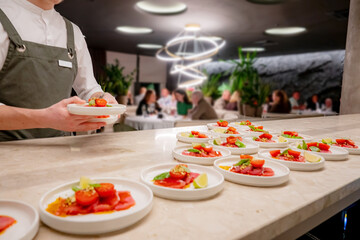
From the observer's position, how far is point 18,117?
128 cm

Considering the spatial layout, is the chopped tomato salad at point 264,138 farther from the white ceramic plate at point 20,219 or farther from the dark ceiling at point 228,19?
the dark ceiling at point 228,19

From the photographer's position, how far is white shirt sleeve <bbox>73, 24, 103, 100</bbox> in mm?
1901

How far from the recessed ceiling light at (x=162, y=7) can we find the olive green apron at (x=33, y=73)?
4.37m

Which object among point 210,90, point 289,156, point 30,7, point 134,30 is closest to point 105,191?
point 289,156

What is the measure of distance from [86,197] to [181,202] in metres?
0.29

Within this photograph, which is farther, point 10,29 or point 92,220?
point 10,29

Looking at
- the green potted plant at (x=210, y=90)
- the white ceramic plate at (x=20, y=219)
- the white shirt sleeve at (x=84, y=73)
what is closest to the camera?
the white ceramic plate at (x=20, y=219)

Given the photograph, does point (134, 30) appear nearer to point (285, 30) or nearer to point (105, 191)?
point (285, 30)

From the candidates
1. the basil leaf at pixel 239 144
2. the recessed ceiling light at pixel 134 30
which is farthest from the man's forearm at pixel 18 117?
the recessed ceiling light at pixel 134 30

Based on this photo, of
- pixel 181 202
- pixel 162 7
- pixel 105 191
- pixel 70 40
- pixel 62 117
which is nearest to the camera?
pixel 105 191

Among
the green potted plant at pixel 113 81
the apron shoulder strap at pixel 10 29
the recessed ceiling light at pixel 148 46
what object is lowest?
the green potted plant at pixel 113 81

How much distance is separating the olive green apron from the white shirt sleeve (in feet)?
0.26

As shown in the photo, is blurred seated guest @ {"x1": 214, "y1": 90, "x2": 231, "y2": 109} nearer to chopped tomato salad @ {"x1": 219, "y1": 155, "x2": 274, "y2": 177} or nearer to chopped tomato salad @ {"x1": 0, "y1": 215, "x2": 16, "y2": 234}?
chopped tomato salad @ {"x1": 219, "y1": 155, "x2": 274, "y2": 177}

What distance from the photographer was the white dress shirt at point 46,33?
5.38 feet
